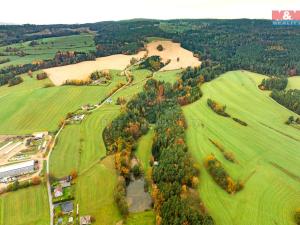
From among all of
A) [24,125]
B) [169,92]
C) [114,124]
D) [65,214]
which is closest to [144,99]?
[169,92]

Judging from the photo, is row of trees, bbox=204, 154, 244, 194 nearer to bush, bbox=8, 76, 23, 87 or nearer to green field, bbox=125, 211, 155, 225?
green field, bbox=125, 211, 155, 225

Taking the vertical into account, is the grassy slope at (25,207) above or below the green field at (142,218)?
above

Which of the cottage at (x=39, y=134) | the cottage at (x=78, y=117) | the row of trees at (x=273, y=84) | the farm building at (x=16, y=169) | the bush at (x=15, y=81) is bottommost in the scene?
the farm building at (x=16, y=169)

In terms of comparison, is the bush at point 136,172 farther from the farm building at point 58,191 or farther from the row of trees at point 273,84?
the row of trees at point 273,84

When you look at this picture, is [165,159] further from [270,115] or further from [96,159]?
[270,115]

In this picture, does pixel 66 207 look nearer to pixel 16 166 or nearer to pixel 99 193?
pixel 99 193

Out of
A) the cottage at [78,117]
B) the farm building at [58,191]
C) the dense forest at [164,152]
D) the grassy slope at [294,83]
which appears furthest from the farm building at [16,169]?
the grassy slope at [294,83]

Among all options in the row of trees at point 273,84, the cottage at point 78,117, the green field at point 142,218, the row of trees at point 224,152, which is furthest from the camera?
the row of trees at point 273,84
